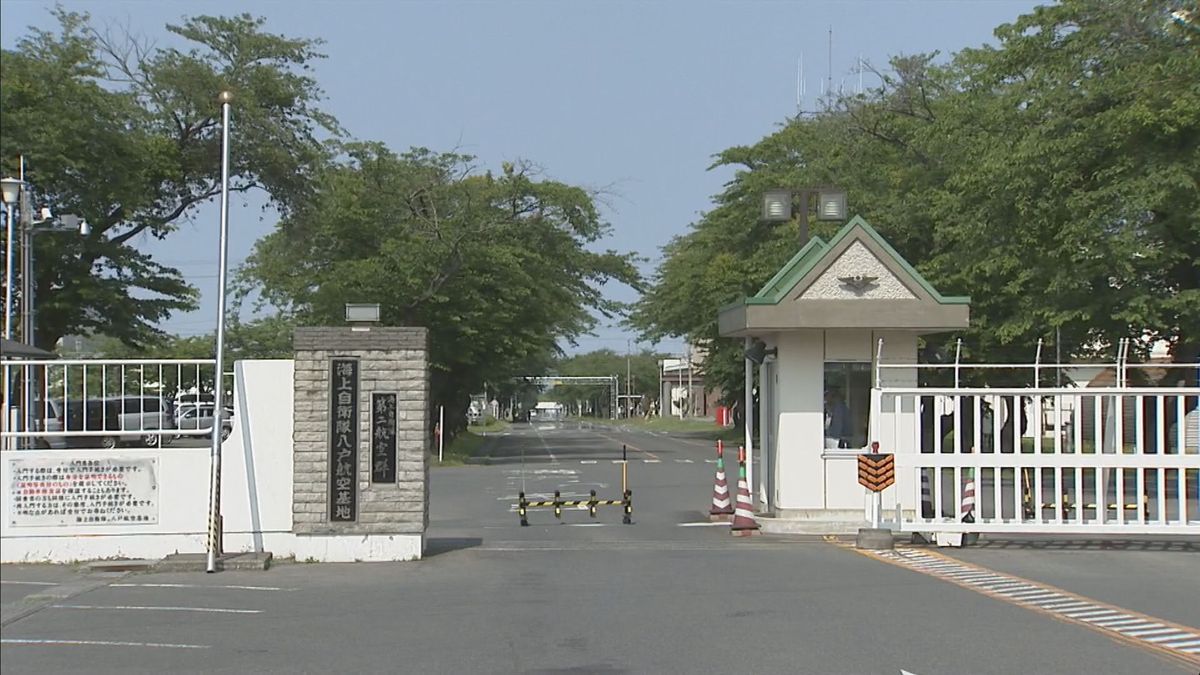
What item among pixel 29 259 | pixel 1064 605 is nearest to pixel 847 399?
pixel 1064 605

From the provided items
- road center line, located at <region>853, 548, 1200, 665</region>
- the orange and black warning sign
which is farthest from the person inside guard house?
road center line, located at <region>853, 548, 1200, 665</region>

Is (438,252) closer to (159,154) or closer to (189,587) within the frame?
(159,154)

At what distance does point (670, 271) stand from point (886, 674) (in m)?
53.3

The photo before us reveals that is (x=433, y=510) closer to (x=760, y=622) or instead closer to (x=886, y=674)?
(x=760, y=622)

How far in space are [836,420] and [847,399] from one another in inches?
13.3

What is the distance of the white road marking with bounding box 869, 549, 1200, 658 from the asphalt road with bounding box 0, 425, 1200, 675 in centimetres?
24

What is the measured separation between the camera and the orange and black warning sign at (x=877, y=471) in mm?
16000

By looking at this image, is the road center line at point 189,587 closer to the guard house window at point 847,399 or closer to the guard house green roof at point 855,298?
the guard house green roof at point 855,298

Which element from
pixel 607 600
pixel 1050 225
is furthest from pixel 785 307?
pixel 1050 225

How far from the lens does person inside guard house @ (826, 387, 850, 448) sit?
17984mm

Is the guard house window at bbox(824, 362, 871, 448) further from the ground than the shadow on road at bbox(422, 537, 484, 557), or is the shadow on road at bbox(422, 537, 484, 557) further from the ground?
the guard house window at bbox(824, 362, 871, 448)

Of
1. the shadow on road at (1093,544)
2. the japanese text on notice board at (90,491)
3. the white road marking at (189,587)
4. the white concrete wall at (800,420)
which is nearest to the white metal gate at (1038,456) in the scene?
the shadow on road at (1093,544)

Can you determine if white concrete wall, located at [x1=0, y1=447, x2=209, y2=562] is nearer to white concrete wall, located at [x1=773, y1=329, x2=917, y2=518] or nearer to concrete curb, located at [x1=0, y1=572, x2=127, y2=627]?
concrete curb, located at [x1=0, y1=572, x2=127, y2=627]

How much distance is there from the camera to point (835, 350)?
17.9 m
